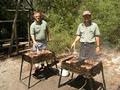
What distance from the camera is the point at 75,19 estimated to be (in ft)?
37.1

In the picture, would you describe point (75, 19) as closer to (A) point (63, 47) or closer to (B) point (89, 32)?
(A) point (63, 47)

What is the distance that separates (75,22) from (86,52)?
3871mm

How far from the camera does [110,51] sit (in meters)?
10.3

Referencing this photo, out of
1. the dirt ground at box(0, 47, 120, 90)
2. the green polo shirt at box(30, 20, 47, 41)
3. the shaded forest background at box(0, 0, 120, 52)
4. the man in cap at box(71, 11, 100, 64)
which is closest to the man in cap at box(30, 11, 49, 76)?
the green polo shirt at box(30, 20, 47, 41)

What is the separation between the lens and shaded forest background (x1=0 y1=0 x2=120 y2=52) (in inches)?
414

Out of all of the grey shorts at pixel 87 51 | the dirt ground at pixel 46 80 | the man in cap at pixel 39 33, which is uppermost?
the man in cap at pixel 39 33

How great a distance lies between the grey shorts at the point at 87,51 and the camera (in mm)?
7345

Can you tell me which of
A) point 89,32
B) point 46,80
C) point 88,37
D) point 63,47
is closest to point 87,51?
point 88,37

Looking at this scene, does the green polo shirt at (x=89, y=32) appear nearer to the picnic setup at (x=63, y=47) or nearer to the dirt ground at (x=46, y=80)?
the picnic setup at (x=63, y=47)

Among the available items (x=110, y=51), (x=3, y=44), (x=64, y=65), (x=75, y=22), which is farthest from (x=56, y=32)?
(x=64, y=65)

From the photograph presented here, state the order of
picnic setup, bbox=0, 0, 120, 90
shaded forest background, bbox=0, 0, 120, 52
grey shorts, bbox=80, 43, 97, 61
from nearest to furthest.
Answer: picnic setup, bbox=0, 0, 120, 90 → grey shorts, bbox=80, 43, 97, 61 → shaded forest background, bbox=0, 0, 120, 52

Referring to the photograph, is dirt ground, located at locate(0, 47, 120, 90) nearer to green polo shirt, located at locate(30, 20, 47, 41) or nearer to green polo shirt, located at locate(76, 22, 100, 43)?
green polo shirt, located at locate(30, 20, 47, 41)

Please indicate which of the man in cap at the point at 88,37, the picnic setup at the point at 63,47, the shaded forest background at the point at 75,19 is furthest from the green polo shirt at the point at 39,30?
the shaded forest background at the point at 75,19

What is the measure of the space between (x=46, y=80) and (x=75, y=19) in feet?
12.4
